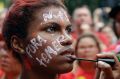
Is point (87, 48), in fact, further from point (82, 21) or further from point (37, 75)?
point (37, 75)

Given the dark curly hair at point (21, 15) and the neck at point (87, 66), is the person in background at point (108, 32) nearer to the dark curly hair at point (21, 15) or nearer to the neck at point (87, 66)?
the neck at point (87, 66)

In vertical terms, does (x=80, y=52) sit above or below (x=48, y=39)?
below

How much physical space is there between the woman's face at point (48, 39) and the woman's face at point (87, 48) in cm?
283

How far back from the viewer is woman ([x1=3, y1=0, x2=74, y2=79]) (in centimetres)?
344

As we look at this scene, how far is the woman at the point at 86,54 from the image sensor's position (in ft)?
20.6

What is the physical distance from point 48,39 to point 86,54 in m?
2.94

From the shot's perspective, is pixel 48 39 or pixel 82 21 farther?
pixel 82 21

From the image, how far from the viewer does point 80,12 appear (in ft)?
30.3

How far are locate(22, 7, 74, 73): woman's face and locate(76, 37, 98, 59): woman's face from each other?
283 centimetres

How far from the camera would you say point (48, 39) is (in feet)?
11.4

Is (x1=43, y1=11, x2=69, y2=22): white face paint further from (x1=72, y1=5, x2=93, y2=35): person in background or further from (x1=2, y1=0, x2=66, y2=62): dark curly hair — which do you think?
(x1=72, y1=5, x2=93, y2=35): person in background

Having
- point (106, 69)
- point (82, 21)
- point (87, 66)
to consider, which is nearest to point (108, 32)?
point (82, 21)

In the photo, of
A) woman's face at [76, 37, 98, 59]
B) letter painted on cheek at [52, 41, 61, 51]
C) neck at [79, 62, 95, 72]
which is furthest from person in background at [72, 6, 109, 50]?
letter painted on cheek at [52, 41, 61, 51]

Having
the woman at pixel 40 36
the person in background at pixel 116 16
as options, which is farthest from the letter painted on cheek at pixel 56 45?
the person in background at pixel 116 16
